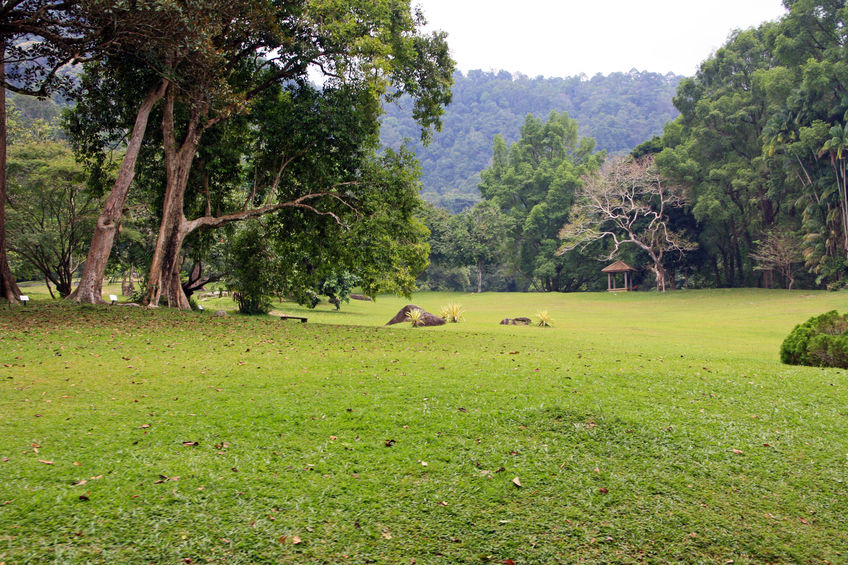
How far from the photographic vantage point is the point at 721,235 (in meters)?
49.0

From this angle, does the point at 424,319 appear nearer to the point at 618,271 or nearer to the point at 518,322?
the point at 518,322

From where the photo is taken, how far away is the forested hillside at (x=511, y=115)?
12800 cm

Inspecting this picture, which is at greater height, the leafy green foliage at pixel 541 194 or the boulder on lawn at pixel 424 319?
the leafy green foliage at pixel 541 194

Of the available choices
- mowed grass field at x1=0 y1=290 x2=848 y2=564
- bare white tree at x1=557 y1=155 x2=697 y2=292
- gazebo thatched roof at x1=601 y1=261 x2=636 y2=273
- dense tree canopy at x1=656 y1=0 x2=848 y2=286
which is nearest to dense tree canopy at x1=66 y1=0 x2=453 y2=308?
mowed grass field at x1=0 y1=290 x2=848 y2=564

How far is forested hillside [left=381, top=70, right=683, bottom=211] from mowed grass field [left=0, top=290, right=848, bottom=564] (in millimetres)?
94605

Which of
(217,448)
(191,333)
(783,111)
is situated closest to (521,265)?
(783,111)

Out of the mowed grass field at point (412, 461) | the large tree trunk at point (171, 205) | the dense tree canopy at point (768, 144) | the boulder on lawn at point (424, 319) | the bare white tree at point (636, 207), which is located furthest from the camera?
the bare white tree at point (636, 207)

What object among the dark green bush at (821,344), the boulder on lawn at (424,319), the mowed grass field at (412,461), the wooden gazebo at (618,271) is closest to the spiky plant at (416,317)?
the boulder on lawn at (424,319)

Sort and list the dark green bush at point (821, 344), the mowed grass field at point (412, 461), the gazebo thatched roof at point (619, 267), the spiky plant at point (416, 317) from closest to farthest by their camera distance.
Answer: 1. the mowed grass field at point (412, 461)
2. the dark green bush at point (821, 344)
3. the spiky plant at point (416, 317)
4. the gazebo thatched roof at point (619, 267)

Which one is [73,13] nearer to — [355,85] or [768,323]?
[355,85]

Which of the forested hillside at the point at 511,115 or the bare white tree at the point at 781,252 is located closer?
the bare white tree at the point at 781,252

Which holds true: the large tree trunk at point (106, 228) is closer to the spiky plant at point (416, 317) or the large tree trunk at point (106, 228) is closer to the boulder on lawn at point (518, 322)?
the spiky plant at point (416, 317)

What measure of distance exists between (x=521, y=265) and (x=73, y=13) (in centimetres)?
5419

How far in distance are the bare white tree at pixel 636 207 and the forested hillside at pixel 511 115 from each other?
51.2 meters
